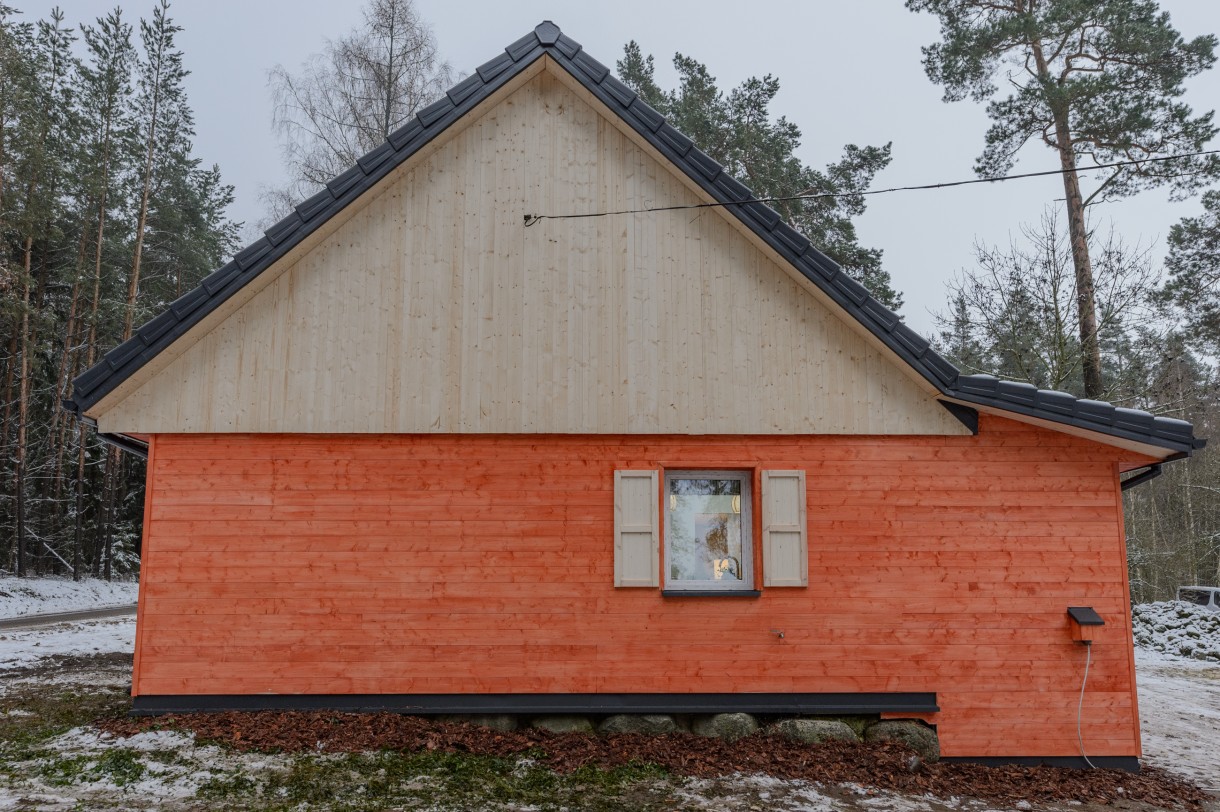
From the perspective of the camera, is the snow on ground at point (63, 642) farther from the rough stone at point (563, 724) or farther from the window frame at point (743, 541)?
the window frame at point (743, 541)

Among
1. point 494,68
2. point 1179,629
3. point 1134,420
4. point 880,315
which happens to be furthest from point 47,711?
point 1179,629

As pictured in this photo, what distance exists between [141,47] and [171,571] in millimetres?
22687

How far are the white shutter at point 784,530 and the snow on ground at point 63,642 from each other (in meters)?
9.30

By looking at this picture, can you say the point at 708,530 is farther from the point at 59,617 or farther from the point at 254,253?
the point at 59,617

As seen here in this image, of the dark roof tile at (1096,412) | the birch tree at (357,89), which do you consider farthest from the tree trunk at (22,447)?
the dark roof tile at (1096,412)

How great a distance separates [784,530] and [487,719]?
3156 mm

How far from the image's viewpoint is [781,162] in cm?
1841

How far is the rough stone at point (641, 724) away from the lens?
6785mm

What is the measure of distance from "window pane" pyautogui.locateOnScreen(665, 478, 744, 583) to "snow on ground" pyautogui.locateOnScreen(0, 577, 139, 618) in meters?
16.8

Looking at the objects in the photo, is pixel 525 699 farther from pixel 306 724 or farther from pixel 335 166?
pixel 335 166

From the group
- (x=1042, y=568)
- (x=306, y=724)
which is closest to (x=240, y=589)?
(x=306, y=724)

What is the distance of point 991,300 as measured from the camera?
1545 centimetres

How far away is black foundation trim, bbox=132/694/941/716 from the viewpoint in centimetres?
677

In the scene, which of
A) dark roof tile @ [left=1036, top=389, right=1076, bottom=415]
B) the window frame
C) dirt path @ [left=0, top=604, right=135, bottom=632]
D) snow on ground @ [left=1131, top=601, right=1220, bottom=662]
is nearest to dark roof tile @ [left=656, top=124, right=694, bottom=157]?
the window frame
